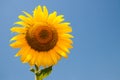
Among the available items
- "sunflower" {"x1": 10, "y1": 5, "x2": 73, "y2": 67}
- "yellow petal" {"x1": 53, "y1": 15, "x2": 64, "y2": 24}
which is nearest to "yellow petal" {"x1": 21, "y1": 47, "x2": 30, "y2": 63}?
"sunflower" {"x1": 10, "y1": 5, "x2": 73, "y2": 67}

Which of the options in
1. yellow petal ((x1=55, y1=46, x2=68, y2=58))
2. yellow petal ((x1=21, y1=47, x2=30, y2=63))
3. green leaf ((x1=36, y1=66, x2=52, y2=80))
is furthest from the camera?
yellow petal ((x1=55, y1=46, x2=68, y2=58))

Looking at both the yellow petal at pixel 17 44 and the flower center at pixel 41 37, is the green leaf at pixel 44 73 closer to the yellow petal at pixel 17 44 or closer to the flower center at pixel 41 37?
the yellow petal at pixel 17 44

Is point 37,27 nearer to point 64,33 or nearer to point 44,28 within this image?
point 44,28

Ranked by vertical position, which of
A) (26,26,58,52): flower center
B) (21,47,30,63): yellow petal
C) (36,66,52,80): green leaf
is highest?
(26,26,58,52): flower center

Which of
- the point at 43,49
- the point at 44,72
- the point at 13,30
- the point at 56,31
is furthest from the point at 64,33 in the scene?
the point at 44,72

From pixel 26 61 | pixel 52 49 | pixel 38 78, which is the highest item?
pixel 52 49

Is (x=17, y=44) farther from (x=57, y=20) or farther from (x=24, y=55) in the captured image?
(x=57, y=20)

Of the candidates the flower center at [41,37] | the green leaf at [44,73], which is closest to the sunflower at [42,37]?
the flower center at [41,37]

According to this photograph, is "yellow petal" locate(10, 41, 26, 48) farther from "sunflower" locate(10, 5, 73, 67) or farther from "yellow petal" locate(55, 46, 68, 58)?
"yellow petal" locate(55, 46, 68, 58)
